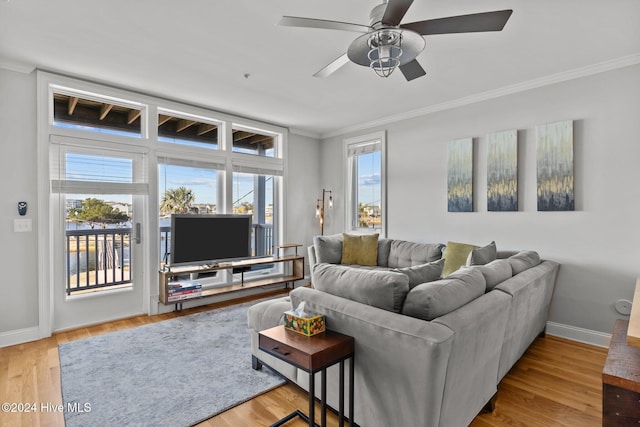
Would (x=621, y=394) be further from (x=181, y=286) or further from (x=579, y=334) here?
(x=181, y=286)

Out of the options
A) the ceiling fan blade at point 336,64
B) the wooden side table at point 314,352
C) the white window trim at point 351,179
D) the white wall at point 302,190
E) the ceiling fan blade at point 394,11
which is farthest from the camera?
the white wall at point 302,190

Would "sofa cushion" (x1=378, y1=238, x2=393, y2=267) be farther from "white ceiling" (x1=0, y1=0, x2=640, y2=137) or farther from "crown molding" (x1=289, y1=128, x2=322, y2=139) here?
"crown molding" (x1=289, y1=128, x2=322, y2=139)

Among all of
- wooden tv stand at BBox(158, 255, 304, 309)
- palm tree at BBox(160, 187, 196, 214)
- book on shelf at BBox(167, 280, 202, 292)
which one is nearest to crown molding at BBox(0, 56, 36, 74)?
palm tree at BBox(160, 187, 196, 214)

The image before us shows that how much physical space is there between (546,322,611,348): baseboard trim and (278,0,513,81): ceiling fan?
3015 mm

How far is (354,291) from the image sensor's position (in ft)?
6.18

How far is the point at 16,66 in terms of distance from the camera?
10.2 feet

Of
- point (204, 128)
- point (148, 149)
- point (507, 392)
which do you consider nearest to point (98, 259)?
point (148, 149)

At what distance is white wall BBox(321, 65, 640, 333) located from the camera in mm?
2994

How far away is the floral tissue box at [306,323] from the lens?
1.77 m

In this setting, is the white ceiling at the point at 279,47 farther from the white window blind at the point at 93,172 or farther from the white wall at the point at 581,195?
the white window blind at the point at 93,172

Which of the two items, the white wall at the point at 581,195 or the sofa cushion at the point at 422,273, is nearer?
the sofa cushion at the point at 422,273

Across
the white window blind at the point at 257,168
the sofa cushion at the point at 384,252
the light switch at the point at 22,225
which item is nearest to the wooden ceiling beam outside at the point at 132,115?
the white window blind at the point at 257,168

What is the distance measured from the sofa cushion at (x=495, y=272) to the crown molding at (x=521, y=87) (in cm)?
214

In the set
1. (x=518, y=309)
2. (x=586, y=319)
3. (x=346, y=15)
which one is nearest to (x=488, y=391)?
(x=518, y=309)
